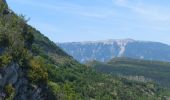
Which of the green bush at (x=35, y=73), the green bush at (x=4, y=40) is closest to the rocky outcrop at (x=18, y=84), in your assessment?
the green bush at (x=35, y=73)

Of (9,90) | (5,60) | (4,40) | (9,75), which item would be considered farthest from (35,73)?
(9,90)

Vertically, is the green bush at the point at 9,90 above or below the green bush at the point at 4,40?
below

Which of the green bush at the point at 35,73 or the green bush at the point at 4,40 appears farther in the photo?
the green bush at the point at 35,73

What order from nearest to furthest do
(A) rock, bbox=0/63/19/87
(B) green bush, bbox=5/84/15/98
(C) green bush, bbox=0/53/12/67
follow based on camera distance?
1. (B) green bush, bbox=5/84/15/98
2. (A) rock, bbox=0/63/19/87
3. (C) green bush, bbox=0/53/12/67

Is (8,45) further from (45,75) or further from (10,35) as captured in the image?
(45,75)

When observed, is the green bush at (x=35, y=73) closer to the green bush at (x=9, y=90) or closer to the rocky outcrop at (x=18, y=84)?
the rocky outcrop at (x=18, y=84)

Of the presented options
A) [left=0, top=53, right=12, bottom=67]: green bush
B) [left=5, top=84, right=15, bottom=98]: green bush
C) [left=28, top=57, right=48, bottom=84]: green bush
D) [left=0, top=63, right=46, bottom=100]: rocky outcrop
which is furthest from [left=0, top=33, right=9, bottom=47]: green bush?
[left=5, top=84, right=15, bottom=98]: green bush

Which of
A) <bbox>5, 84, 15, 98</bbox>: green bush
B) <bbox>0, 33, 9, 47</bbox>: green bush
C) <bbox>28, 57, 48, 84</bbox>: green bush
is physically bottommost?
<bbox>5, 84, 15, 98</bbox>: green bush

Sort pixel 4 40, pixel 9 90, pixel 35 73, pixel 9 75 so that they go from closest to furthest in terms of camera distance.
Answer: pixel 9 90, pixel 9 75, pixel 4 40, pixel 35 73

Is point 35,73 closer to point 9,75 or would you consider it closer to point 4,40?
point 4,40

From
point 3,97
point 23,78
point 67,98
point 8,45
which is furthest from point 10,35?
point 67,98

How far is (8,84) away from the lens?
61281 mm

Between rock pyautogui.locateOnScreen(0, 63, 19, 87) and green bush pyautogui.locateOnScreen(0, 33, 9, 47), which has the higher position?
green bush pyautogui.locateOnScreen(0, 33, 9, 47)

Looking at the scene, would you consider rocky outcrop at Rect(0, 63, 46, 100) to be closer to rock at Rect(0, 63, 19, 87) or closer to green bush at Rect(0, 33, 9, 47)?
rock at Rect(0, 63, 19, 87)
